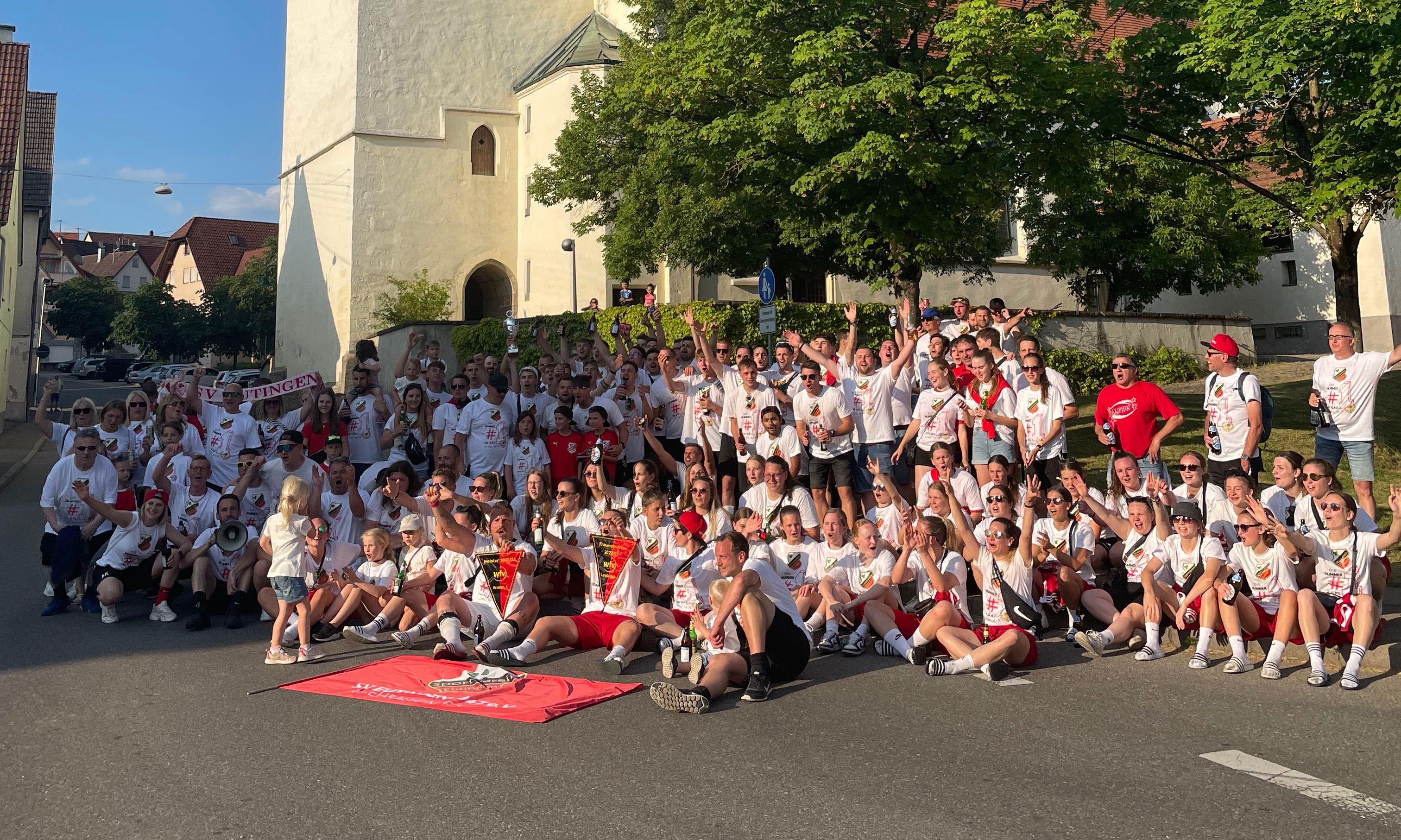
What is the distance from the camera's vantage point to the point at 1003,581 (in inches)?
314

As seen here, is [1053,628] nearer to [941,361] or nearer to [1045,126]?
[941,361]

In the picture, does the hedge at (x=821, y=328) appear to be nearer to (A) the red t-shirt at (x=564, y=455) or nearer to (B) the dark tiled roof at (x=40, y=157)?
(A) the red t-shirt at (x=564, y=455)

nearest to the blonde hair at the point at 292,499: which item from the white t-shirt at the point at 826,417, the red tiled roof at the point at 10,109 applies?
the white t-shirt at the point at 826,417

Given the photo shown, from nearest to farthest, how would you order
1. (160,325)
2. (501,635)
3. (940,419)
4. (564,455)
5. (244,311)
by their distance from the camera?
(501,635)
(940,419)
(564,455)
(244,311)
(160,325)

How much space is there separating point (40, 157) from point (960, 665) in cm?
4205

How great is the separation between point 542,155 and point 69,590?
28536mm

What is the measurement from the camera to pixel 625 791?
202 inches

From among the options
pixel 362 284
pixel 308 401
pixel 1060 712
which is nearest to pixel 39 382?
pixel 362 284

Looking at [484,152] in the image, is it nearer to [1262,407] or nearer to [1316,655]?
[1262,407]

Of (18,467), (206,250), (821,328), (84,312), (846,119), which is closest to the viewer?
(846,119)

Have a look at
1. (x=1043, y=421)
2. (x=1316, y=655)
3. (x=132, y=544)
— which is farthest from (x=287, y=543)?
(x=1316, y=655)

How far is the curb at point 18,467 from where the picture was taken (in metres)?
21.4

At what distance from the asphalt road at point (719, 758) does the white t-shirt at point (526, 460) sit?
3.53 metres

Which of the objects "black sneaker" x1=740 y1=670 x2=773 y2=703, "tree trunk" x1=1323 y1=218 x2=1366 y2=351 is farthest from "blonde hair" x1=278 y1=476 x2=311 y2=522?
"tree trunk" x1=1323 y1=218 x2=1366 y2=351
